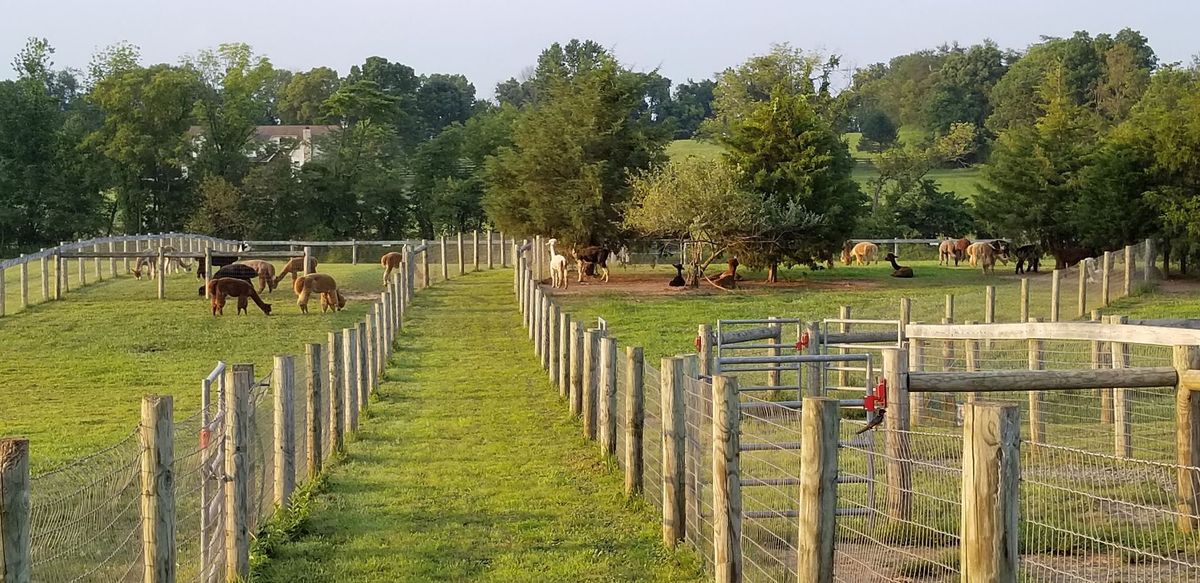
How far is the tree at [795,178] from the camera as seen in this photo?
42312mm

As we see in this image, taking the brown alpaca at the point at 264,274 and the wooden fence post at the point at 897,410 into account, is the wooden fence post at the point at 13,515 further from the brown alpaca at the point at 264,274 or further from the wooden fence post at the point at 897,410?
the brown alpaca at the point at 264,274

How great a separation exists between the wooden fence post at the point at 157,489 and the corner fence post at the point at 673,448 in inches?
142

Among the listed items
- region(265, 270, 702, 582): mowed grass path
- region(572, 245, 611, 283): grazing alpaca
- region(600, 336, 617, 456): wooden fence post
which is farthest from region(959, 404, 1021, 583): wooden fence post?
region(572, 245, 611, 283): grazing alpaca

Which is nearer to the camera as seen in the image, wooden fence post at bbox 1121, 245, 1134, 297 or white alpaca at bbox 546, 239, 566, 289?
wooden fence post at bbox 1121, 245, 1134, 297

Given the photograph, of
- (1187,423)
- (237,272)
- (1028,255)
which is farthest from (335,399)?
(1028,255)

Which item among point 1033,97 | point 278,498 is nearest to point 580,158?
point 278,498

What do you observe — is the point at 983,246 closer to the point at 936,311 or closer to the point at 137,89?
the point at 936,311

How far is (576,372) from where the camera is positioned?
1584 cm

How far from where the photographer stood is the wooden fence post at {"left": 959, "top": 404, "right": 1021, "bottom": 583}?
479 cm

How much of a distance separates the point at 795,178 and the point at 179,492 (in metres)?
36.0

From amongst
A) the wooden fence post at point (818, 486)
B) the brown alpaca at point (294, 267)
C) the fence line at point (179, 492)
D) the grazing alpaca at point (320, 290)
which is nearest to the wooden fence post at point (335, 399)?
the fence line at point (179, 492)

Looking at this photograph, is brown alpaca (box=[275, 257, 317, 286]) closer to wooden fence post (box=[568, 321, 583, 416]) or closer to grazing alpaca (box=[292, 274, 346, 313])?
grazing alpaca (box=[292, 274, 346, 313])

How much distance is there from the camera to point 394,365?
2233 centimetres

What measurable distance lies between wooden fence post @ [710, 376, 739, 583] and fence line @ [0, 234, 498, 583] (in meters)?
2.94
